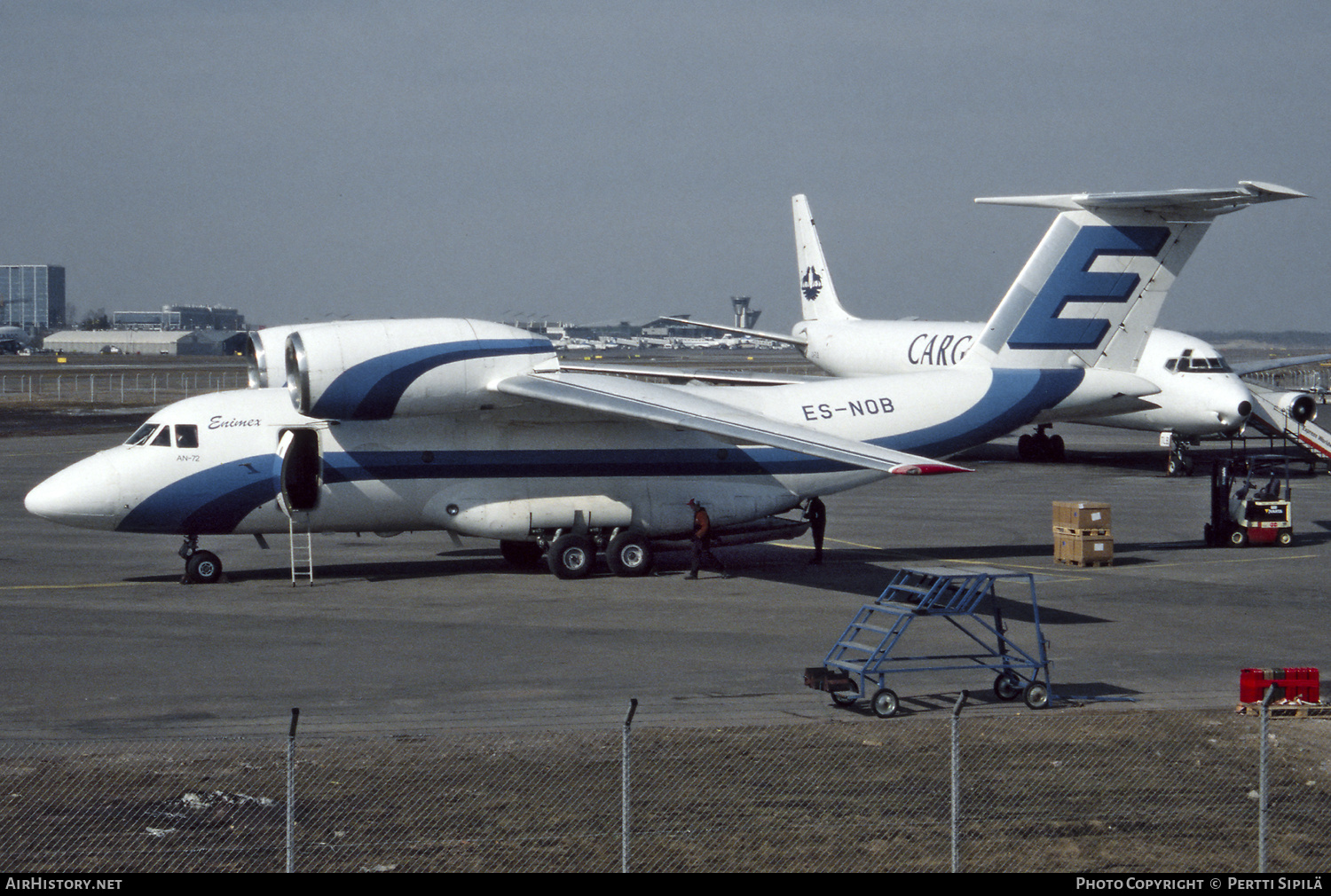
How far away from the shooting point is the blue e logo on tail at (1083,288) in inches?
1031

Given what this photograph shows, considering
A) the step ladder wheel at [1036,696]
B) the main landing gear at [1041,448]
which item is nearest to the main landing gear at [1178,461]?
the main landing gear at [1041,448]

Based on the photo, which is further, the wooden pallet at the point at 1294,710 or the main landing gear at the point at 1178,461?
the main landing gear at the point at 1178,461

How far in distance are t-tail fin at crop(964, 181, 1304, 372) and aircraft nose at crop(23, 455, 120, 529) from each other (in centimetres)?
1619

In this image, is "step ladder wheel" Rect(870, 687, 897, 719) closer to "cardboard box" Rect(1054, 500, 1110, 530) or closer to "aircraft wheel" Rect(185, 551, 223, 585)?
"cardboard box" Rect(1054, 500, 1110, 530)

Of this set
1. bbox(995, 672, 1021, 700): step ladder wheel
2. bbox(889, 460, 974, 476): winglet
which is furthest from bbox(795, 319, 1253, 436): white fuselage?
bbox(995, 672, 1021, 700): step ladder wheel

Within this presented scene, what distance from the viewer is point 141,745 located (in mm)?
13547

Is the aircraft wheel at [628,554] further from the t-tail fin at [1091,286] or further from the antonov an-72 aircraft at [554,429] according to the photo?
the t-tail fin at [1091,286]

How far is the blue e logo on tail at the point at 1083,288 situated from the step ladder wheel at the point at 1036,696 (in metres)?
12.4

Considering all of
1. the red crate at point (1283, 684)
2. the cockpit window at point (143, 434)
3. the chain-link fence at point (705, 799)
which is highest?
the cockpit window at point (143, 434)

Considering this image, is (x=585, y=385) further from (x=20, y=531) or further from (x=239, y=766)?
(x=20, y=531)

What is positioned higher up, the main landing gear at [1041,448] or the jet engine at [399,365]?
the jet engine at [399,365]

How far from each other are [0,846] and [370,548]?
59.2 ft

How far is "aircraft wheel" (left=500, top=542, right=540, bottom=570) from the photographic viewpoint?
1016 inches

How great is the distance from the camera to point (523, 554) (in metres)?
25.8
